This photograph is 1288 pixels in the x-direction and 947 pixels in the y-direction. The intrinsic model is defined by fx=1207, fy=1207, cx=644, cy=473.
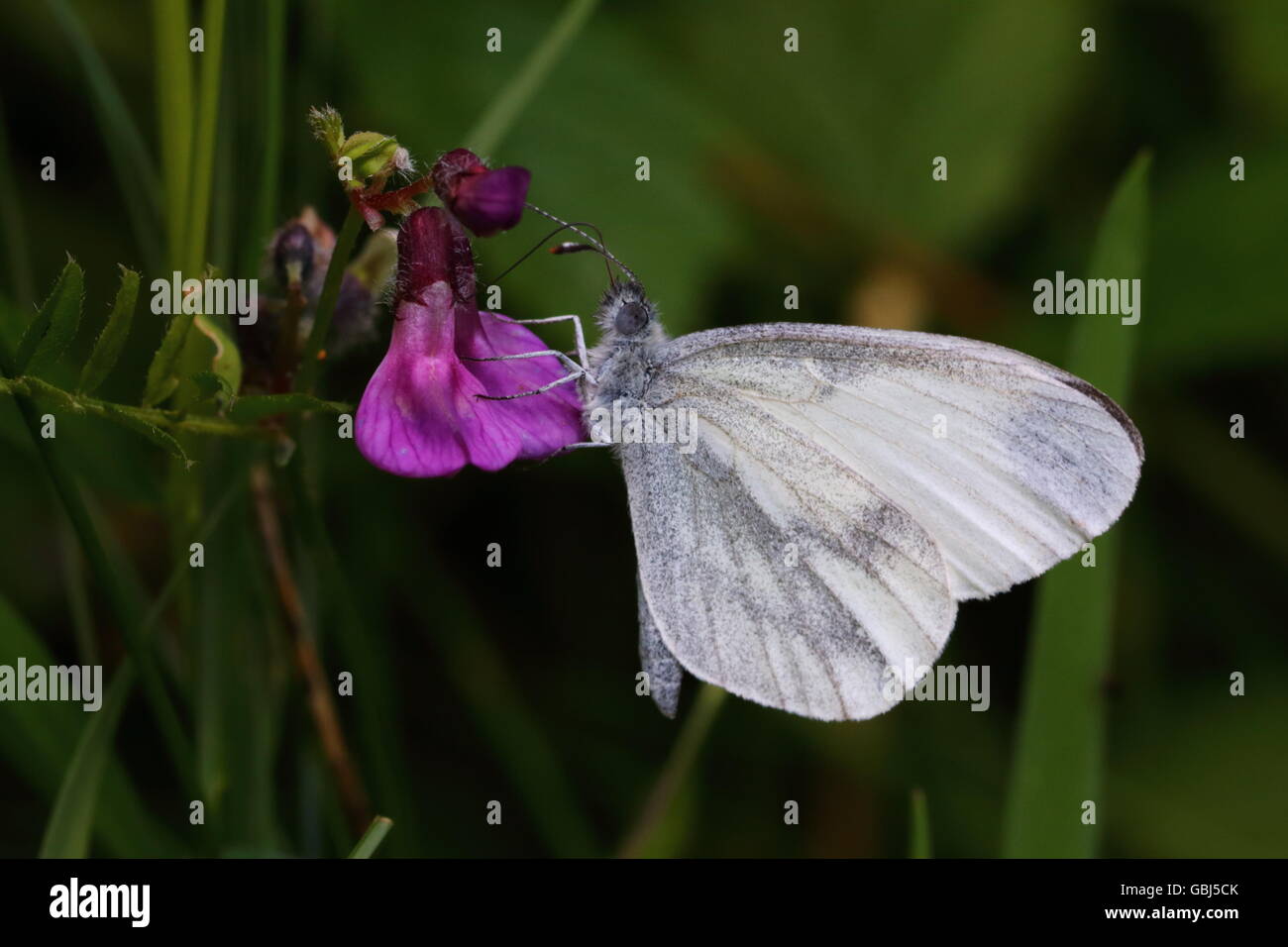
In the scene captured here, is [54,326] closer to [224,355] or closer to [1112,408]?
[224,355]

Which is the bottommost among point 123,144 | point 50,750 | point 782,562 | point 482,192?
point 50,750

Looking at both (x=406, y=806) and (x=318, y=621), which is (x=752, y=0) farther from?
(x=406, y=806)

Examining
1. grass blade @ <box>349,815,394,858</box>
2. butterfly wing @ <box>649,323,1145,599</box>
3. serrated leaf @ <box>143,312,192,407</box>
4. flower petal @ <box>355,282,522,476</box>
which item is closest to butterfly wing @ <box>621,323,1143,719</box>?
butterfly wing @ <box>649,323,1145,599</box>

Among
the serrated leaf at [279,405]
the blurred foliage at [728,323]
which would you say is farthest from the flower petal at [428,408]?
the blurred foliage at [728,323]

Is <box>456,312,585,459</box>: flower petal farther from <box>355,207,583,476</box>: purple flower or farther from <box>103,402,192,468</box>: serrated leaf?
<box>103,402,192,468</box>: serrated leaf

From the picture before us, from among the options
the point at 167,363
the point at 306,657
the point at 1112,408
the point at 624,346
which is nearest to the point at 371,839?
the point at 306,657

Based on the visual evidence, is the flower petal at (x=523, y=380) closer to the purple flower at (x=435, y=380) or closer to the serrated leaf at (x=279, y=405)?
the purple flower at (x=435, y=380)
